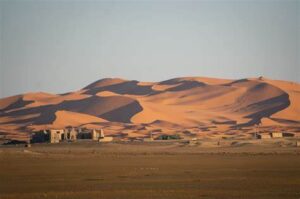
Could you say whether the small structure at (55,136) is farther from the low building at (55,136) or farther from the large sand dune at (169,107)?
the large sand dune at (169,107)

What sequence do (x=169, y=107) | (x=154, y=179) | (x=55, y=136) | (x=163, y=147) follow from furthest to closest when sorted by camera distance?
(x=169, y=107) → (x=55, y=136) → (x=163, y=147) → (x=154, y=179)

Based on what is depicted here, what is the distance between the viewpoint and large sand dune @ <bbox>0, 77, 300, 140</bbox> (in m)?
101

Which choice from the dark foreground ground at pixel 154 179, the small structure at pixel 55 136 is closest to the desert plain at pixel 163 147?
the dark foreground ground at pixel 154 179

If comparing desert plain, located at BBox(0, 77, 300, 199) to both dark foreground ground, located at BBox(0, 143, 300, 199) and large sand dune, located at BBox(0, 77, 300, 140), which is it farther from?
large sand dune, located at BBox(0, 77, 300, 140)

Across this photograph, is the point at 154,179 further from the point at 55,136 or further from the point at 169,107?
the point at 169,107

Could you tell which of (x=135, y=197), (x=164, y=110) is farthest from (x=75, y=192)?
(x=164, y=110)

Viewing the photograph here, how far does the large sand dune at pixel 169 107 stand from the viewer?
100812mm

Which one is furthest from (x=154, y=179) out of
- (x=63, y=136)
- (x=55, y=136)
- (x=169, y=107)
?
(x=169, y=107)

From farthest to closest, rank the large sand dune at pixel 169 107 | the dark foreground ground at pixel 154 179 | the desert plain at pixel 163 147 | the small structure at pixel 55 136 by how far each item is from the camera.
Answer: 1. the large sand dune at pixel 169 107
2. the small structure at pixel 55 136
3. the desert plain at pixel 163 147
4. the dark foreground ground at pixel 154 179

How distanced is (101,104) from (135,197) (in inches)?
4050

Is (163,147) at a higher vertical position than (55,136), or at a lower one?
lower

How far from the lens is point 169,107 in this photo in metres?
120

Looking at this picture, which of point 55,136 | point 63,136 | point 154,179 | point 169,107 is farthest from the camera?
point 169,107

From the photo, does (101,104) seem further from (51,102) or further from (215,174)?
(215,174)
